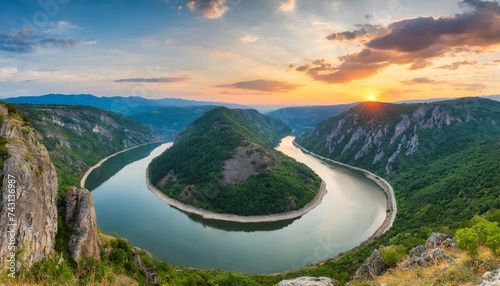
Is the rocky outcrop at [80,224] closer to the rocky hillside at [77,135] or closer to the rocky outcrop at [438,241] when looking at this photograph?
the rocky outcrop at [438,241]

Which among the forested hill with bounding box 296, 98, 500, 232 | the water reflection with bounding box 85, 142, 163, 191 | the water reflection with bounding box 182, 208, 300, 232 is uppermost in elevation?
the forested hill with bounding box 296, 98, 500, 232

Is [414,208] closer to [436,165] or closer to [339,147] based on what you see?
[436,165]

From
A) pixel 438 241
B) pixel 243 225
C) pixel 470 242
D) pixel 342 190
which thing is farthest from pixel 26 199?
pixel 342 190

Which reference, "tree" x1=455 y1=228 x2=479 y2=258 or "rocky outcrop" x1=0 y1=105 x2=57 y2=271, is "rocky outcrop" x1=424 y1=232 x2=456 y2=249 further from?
"rocky outcrop" x1=0 y1=105 x2=57 y2=271

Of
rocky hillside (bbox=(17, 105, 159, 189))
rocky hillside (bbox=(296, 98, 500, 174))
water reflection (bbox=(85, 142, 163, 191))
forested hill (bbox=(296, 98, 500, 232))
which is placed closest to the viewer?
forested hill (bbox=(296, 98, 500, 232))

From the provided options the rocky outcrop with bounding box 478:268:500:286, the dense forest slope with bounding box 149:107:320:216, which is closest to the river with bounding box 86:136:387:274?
the dense forest slope with bounding box 149:107:320:216

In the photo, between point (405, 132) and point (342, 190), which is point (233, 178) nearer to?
point (342, 190)
